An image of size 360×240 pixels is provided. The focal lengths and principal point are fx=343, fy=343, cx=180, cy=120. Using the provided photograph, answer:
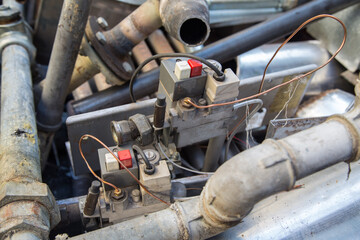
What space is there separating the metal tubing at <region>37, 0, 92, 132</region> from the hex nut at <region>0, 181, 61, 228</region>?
0.65 m

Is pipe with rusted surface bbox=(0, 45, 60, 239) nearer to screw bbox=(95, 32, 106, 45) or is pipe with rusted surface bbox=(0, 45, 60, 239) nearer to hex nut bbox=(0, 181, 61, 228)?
hex nut bbox=(0, 181, 61, 228)

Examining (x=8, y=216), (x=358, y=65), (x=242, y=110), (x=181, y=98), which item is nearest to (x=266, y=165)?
(x=181, y=98)

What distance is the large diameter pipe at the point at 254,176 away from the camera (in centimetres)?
80

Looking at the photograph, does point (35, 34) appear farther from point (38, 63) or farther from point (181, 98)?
point (181, 98)

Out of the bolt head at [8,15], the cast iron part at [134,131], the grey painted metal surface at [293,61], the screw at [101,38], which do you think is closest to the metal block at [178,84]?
the cast iron part at [134,131]

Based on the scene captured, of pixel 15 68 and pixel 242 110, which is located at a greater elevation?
pixel 15 68

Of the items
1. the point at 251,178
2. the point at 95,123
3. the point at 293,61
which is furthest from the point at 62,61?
the point at 293,61

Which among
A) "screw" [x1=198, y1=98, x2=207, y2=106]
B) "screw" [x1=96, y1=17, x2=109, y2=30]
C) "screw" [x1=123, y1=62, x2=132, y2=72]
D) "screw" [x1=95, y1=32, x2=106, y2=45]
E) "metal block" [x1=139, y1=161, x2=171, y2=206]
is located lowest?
"metal block" [x1=139, y1=161, x2=171, y2=206]

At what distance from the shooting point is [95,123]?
56.6 inches

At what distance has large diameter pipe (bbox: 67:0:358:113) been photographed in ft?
5.82

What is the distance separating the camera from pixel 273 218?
1082 mm

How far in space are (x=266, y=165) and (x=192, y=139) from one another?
550 mm

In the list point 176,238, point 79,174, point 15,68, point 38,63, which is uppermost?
point 15,68

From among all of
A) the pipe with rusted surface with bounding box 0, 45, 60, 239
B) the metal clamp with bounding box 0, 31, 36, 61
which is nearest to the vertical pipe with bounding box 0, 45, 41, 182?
the pipe with rusted surface with bounding box 0, 45, 60, 239
